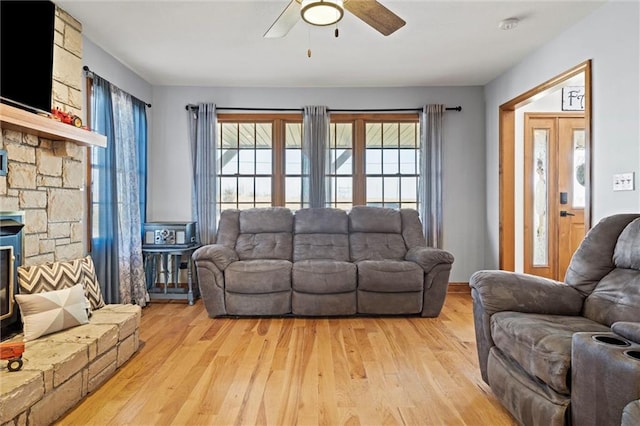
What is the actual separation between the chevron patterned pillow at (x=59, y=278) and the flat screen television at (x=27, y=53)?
1065 millimetres

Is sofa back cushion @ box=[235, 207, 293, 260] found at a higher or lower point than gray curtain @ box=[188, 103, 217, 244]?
lower

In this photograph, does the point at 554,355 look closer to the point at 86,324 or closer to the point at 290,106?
the point at 86,324

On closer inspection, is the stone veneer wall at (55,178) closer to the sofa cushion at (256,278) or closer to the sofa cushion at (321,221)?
the sofa cushion at (256,278)

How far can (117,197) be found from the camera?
11.8ft

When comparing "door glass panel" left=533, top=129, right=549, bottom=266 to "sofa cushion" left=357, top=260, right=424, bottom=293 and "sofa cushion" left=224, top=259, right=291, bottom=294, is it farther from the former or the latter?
"sofa cushion" left=224, top=259, right=291, bottom=294

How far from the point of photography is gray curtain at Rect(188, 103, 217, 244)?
14.9ft

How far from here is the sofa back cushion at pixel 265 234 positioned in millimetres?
4020

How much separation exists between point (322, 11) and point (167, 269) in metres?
3.45

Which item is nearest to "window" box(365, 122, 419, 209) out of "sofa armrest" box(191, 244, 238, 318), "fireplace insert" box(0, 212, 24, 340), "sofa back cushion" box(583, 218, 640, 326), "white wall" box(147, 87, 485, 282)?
"white wall" box(147, 87, 485, 282)

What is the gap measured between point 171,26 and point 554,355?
355 centimetres

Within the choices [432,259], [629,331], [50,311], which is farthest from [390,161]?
[50,311]

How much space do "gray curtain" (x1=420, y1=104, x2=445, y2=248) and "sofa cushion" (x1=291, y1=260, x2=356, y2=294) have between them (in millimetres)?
1546

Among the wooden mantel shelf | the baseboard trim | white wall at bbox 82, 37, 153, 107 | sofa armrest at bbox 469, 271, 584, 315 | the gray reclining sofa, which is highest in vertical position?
white wall at bbox 82, 37, 153, 107

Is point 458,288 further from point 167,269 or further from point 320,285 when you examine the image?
point 167,269
